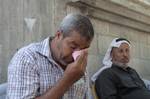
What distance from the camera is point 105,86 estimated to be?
4.42 m

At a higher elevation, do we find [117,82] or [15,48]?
[15,48]

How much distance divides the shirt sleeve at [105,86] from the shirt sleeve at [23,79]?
7.31ft

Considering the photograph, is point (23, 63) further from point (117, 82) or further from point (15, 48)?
point (117, 82)

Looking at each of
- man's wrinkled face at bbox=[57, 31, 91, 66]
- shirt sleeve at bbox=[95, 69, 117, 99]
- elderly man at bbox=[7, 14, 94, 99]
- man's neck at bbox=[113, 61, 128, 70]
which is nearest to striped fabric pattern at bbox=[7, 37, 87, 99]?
elderly man at bbox=[7, 14, 94, 99]

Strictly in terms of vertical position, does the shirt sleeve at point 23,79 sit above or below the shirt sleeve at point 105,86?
above

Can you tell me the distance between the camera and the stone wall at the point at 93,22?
394 centimetres

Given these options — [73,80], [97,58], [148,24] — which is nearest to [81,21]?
[73,80]

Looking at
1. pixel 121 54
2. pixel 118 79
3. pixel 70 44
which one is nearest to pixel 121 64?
pixel 121 54

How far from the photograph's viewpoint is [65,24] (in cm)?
225

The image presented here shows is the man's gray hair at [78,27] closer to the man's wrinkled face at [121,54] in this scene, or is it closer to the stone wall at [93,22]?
the stone wall at [93,22]

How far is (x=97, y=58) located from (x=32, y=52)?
10.6 ft

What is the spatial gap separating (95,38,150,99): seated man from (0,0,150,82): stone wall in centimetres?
38

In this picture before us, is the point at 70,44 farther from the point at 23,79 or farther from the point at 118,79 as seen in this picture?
the point at 118,79

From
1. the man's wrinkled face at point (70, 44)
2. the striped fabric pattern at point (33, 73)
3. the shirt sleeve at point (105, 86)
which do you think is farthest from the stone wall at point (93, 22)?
the man's wrinkled face at point (70, 44)
